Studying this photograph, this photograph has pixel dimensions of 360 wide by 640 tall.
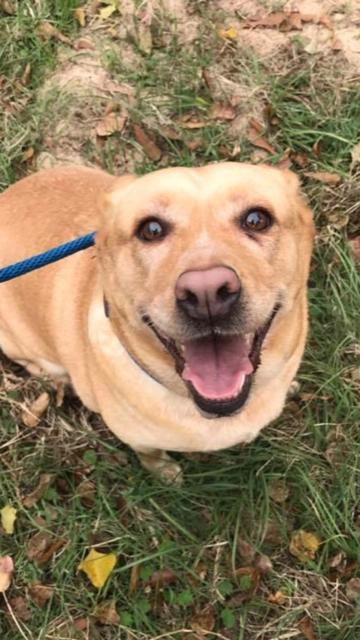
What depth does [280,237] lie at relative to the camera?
102 inches

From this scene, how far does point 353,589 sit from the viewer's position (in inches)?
135

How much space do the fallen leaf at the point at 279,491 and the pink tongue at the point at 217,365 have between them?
1221mm

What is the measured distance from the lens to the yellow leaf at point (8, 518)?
3.68 m

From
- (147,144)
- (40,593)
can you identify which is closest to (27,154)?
(147,144)

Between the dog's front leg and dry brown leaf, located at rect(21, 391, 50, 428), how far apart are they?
604mm

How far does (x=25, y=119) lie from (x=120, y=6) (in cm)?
92

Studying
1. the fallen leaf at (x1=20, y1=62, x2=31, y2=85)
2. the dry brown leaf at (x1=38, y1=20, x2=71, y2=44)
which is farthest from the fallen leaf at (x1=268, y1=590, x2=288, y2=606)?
the dry brown leaf at (x1=38, y1=20, x2=71, y2=44)

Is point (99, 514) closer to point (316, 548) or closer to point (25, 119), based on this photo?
point (316, 548)

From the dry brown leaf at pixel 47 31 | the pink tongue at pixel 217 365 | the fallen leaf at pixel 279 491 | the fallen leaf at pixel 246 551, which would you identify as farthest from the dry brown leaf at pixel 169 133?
the fallen leaf at pixel 246 551

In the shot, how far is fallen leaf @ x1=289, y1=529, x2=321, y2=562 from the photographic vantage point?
11.5ft

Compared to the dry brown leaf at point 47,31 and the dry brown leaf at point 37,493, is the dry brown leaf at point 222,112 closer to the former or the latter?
the dry brown leaf at point 47,31

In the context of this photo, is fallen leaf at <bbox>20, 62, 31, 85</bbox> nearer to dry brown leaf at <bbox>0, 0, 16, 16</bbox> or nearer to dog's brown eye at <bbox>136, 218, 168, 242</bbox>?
dry brown leaf at <bbox>0, 0, 16, 16</bbox>

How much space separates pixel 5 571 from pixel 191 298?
2009mm

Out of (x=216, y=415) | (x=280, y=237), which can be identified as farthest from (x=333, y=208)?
(x=216, y=415)
